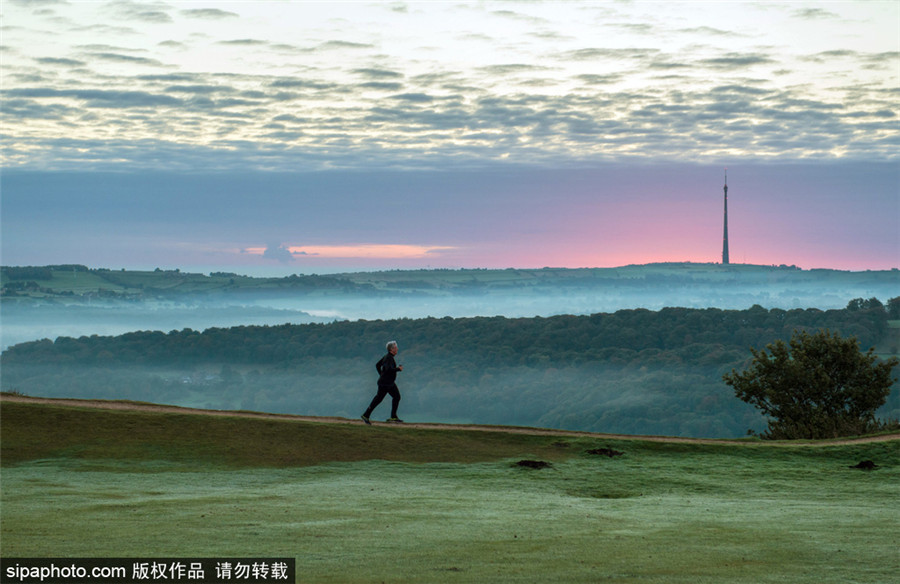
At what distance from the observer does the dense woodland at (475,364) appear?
453 feet

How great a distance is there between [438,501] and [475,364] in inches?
5946

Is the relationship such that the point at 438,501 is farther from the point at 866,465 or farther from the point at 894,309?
the point at 894,309

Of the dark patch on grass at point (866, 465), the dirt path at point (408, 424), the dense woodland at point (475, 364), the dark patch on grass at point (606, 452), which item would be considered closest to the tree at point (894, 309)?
the dense woodland at point (475, 364)

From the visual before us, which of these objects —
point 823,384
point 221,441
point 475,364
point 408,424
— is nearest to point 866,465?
point 408,424

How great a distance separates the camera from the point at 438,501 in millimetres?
18141

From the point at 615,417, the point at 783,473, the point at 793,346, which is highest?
the point at 793,346

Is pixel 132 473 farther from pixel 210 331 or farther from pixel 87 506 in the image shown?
pixel 210 331

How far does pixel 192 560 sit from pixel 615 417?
114215 mm

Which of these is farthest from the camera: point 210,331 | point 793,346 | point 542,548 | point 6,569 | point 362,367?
point 210,331

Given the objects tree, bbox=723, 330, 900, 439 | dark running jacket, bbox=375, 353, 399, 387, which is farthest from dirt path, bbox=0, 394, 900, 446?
tree, bbox=723, 330, 900, 439

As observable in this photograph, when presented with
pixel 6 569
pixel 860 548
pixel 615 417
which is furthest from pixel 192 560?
pixel 615 417

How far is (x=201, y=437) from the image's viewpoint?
25969 millimetres

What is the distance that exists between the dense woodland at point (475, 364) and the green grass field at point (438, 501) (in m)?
94.1

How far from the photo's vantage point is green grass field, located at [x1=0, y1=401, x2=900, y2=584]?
39.6 ft
